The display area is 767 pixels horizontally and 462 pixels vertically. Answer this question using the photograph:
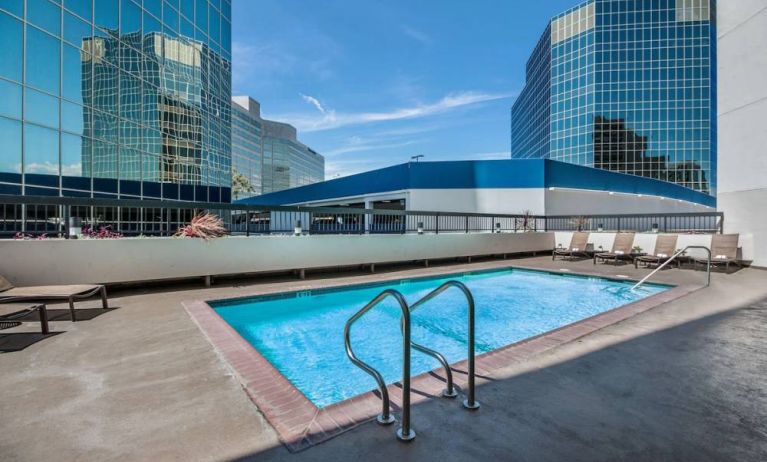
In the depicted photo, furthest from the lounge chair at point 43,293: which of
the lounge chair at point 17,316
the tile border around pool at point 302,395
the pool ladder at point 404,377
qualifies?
the pool ladder at point 404,377

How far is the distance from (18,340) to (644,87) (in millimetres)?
61909

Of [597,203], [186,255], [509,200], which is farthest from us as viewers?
[597,203]

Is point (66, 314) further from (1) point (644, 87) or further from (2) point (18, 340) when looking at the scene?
(1) point (644, 87)

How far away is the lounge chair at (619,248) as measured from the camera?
11.9 m

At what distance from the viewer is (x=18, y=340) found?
388cm

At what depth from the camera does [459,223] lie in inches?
523

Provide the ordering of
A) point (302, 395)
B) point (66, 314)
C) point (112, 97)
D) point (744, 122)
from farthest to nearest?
1. point (112, 97)
2. point (744, 122)
3. point (66, 314)
4. point (302, 395)

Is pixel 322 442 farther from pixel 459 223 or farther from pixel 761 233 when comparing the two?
pixel 761 233

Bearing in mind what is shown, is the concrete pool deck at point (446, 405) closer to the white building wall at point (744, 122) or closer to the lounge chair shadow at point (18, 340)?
the lounge chair shadow at point (18, 340)

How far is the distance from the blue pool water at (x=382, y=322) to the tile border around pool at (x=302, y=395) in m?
0.73

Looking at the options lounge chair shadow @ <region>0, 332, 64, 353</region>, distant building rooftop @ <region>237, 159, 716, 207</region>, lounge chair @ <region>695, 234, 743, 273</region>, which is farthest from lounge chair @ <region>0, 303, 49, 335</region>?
distant building rooftop @ <region>237, 159, 716, 207</region>

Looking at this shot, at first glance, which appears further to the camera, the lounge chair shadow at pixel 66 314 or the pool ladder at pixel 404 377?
the lounge chair shadow at pixel 66 314

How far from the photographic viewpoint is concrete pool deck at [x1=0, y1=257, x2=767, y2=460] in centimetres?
199

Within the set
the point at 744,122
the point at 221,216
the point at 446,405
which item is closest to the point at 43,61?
the point at 221,216
